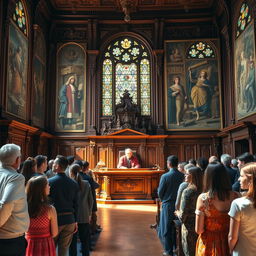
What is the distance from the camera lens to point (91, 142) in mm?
14070

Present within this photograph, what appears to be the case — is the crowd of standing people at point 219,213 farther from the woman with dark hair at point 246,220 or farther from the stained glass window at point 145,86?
the stained glass window at point 145,86

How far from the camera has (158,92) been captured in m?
14.7

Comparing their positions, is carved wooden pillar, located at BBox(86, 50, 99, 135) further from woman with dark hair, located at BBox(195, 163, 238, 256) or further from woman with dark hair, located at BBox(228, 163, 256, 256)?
woman with dark hair, located at BBox(228, 163, 256, 256)

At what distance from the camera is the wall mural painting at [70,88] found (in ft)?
47.6

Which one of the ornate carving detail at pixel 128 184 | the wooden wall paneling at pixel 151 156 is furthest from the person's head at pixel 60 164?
the wooden wall paneling at pixel 151 156

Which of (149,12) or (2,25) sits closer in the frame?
(2,25)

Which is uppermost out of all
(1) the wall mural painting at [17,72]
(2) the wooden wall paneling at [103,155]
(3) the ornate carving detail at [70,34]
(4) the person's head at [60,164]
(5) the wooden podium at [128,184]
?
(3) the ornate carving detail at [70,34]

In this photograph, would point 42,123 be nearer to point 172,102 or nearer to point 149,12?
point 172,102

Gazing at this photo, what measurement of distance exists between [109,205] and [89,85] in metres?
6.25

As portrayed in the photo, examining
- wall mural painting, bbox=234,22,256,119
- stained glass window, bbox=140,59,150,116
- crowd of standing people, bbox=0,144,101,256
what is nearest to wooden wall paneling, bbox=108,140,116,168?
stained glass window, bbox=140,59,150,116

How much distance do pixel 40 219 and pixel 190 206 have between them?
1879 mm

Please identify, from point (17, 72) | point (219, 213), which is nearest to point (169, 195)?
point (219, 213)

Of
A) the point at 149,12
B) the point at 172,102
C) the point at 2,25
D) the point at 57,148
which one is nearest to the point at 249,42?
the point at 172,102

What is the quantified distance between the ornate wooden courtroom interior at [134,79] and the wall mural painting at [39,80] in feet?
0.15
